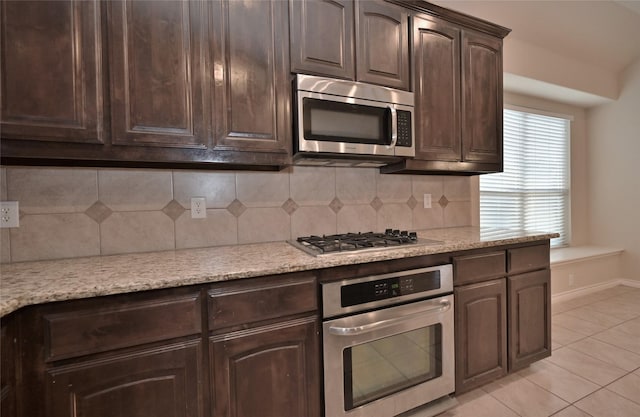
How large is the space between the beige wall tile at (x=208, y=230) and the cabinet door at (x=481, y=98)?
66.3 inches

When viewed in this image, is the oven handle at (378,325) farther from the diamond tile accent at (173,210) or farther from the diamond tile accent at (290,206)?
the diamond tile accent at (173,210)

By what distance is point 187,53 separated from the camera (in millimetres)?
1347

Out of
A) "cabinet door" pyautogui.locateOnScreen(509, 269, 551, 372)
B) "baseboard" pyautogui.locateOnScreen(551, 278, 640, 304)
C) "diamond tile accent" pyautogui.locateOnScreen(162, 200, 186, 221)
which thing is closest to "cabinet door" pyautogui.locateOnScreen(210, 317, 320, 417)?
"diamond tile accent" pyautogui.locateOnScreen(162, 200, 186, 221)

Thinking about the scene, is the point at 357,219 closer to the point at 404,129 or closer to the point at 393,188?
the point at 393,188

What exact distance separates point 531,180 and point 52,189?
14.5 ft

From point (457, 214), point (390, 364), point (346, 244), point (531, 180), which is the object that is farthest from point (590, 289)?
point (346, 244)

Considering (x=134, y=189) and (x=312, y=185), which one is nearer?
(x=134, y=189)

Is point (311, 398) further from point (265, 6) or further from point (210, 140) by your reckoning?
point (265, 6)

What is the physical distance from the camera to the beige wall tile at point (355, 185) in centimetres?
211

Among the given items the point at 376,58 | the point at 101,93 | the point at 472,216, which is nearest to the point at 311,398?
the point at 101,93

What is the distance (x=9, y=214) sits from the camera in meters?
1.36

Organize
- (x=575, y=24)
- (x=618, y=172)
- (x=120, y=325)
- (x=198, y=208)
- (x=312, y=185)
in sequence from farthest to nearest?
(x=618, y=172)
(x=575, y=24)
(x=312, y=185)
(x=198, y=208)
(x=120, y=325)

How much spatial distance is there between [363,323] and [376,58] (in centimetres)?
149

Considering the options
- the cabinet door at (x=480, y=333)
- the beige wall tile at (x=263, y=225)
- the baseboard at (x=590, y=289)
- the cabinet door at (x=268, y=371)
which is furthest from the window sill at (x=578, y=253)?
the cabinet door at (x=268, y=371)
